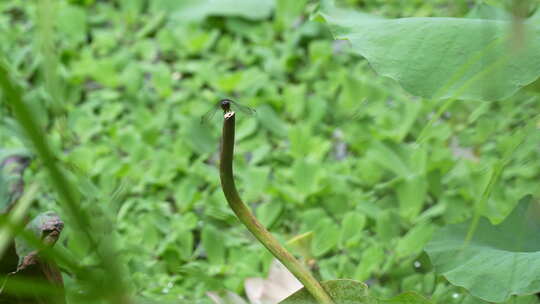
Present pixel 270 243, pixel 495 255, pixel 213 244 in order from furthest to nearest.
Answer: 1. pixel 213 244
2. pixel 495 255
3. pixel 270 243

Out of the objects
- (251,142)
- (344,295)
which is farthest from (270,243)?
(251,142)

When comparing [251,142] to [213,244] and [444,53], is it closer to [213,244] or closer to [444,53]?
[213,244]

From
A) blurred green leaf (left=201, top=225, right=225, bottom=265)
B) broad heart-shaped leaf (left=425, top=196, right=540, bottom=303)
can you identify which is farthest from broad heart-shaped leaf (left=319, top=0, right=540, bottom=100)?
blurred green leaf (left=201, top=225, right=225, bottom=265)

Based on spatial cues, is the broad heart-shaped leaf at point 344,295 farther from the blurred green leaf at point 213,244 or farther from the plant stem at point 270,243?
the blurred green leaf at point 213,244

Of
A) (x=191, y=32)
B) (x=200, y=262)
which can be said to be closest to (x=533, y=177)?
(x=200, y=262)

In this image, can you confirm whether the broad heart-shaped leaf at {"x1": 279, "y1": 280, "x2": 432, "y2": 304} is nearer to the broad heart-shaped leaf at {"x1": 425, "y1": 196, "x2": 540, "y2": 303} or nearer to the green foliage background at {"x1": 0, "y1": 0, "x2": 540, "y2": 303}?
the broad heart-shaped leaf at {"x1": 425, "y1": 196, "x2": 540, "y2": 303}

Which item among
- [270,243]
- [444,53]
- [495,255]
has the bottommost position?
[495,255]
